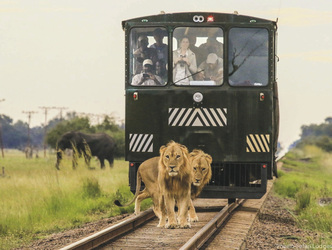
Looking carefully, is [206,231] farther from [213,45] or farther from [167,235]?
[213,45]

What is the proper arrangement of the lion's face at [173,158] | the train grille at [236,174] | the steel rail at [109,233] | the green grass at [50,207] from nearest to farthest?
the steel rail at [109,233] → the lion's face at [173,158] → the green grass at [50,207] → the train grille at [236,174]

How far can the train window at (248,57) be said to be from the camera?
38.4 feet

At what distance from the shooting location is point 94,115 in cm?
8581

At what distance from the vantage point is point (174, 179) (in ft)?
30.6

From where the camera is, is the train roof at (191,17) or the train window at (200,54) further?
the train roof at (191,17)

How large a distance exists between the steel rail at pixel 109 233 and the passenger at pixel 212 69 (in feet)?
8.06

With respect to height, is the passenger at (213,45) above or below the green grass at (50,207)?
above

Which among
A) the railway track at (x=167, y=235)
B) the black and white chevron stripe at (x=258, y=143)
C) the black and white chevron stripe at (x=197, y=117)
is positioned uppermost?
the black and white chevron stripe at (x=197, y=117)

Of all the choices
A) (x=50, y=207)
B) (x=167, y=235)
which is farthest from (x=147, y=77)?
(x=50, y=207)

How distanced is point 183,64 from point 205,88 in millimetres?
546

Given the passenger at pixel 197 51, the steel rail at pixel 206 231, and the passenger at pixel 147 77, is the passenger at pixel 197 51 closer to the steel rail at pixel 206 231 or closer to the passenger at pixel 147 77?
the passenger at pixel 147 77

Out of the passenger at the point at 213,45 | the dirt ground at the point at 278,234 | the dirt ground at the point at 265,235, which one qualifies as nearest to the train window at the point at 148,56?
the passenger at the point at 213,45

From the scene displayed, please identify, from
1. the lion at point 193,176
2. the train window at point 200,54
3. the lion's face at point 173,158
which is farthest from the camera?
the train window at point 200,54

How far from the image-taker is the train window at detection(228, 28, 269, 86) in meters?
11.7
